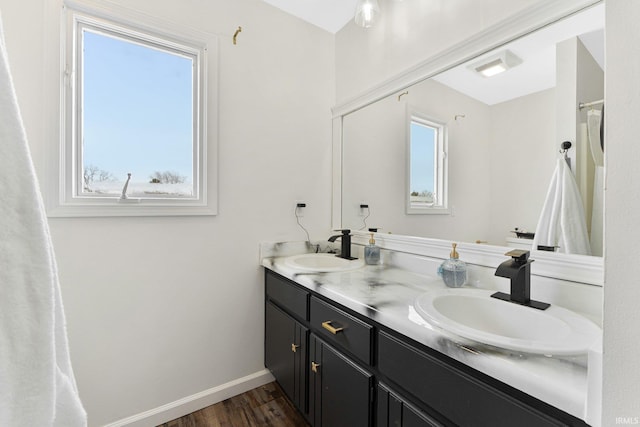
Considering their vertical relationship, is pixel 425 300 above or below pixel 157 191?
below

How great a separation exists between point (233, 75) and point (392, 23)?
3.23ft

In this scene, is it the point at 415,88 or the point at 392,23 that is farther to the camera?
the point at 392,23

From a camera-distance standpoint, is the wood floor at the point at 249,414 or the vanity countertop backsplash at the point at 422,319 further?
the wood floor at the point at 249,414

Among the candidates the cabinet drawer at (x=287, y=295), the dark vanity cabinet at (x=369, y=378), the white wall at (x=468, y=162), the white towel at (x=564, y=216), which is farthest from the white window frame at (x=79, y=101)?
the white towel at (x=564, y=216)

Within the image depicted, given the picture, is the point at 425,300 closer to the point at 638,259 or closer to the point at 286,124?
the point at 638,259

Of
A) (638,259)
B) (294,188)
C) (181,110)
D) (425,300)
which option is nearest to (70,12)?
(181,110)

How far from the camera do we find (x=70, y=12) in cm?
134

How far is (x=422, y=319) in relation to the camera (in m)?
0.86

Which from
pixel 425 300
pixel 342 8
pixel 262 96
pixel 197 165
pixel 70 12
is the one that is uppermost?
pixel 342 8

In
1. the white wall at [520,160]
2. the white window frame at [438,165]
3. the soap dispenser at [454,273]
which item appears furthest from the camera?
the white window frame at [438,165]

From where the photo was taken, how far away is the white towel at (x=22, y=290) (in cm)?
34

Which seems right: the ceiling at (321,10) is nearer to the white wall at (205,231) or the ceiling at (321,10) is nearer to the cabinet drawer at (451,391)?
the white wall at (205,231)

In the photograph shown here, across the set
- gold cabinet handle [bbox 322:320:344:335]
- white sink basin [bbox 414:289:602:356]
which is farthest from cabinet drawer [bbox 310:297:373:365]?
white sink basin [bbox 414:289:602:356]

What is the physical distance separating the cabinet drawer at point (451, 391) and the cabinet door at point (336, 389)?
153 millimetres
